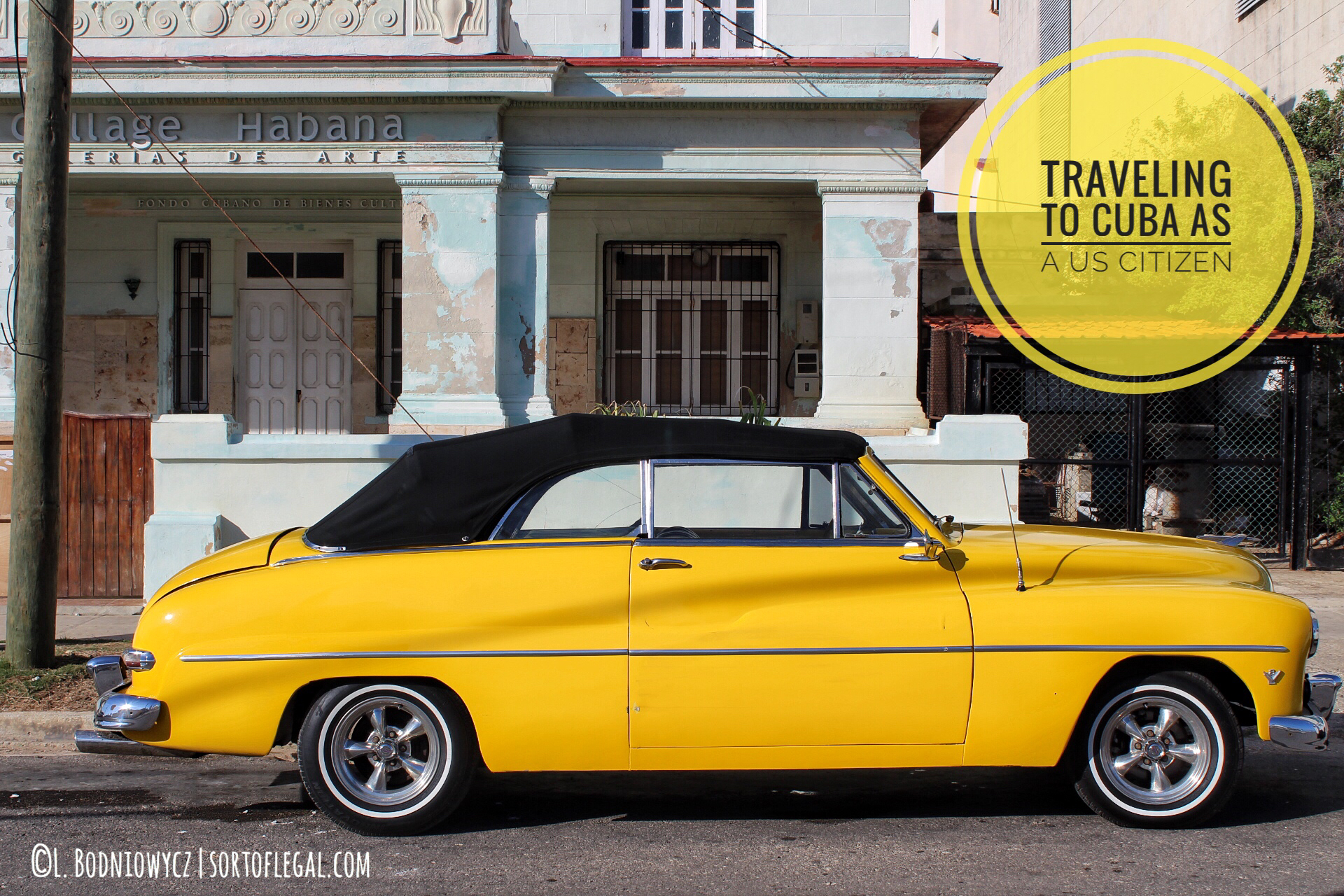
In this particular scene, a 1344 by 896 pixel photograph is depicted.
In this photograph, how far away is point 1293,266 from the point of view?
12109mm

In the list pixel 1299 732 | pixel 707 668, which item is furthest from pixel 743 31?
pixel 1299 732

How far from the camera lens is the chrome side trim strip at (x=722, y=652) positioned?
417 centimetres

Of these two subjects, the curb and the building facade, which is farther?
the building facade

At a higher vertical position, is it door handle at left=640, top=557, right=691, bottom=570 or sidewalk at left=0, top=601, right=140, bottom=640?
door handle at left=640, top=557, right=691, bottom=570

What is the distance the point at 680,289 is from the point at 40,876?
10.7m

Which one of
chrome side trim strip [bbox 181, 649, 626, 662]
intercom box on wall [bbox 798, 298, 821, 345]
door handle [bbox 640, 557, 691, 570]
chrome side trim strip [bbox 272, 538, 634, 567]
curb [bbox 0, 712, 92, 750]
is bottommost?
curb [bbox 0, 712, 92, 750]

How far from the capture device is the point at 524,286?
1154 cm

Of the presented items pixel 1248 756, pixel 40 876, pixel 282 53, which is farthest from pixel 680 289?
pixel 40 876

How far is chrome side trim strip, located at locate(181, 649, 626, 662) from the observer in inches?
164

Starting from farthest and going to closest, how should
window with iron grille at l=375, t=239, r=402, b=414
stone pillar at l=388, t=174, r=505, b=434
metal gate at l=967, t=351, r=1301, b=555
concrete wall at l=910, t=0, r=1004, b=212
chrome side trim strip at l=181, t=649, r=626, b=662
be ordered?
concrete wall at l=910, t=0, r=1004, b=212 → window with iron grille at l=375, t=239, r=402, b=414 → stone pillar at l=388, t=174, r=505, b=434 → metal gate at l=967, t=351, r=1301, b=555 → chrome side trim strip at l=181, t=649, r=626, b=662

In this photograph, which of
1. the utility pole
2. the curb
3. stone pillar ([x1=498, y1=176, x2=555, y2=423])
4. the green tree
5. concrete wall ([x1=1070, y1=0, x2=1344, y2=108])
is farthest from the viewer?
concrete wall ([x1=1070, y1=0, x2=1344, y2=108])

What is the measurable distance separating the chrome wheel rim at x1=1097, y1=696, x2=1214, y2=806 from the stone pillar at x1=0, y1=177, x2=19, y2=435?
10.5 metres

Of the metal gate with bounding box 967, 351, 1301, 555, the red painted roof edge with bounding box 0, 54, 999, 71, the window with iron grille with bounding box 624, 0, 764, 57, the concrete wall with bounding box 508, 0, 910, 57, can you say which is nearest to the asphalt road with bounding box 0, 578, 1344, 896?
the metal gate with bounding box 967, 351, 1301, 555

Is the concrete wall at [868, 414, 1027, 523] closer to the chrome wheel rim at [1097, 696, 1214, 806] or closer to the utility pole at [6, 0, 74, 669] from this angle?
the chrome wheel rim at [1097, 696, 1214, 806]
